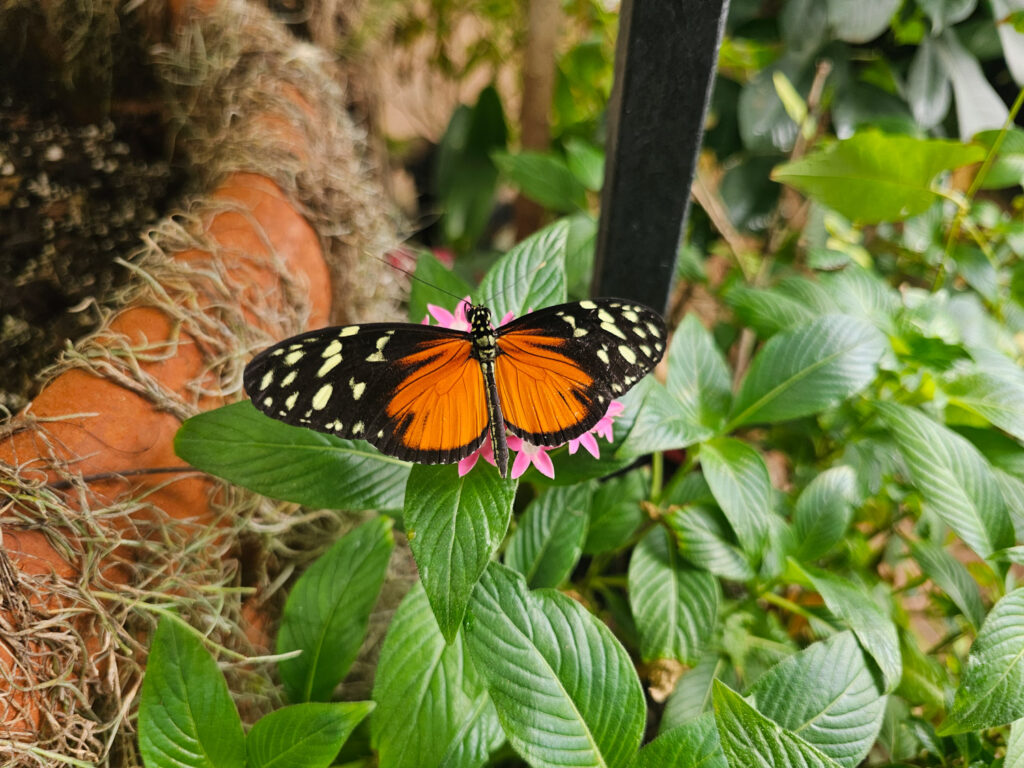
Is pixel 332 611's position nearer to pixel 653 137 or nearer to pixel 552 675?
pixel 552 675

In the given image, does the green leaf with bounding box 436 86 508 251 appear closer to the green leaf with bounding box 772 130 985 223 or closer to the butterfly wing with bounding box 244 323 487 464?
the green leaf with bounding box 772 130 985 223

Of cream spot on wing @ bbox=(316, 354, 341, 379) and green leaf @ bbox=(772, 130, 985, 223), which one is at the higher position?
green leaf @ bbox=(772, 130, 985, 223)

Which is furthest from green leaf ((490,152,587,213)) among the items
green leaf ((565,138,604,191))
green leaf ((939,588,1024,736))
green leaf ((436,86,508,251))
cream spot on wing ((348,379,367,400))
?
green leaf ((939,588,1024,736))

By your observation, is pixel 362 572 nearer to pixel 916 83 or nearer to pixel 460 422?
pixel 460 422

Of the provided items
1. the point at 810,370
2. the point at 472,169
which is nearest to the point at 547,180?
the point at 472,169

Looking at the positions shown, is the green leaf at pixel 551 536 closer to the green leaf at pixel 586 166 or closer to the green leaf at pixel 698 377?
the green leaf at pixel 698 377
